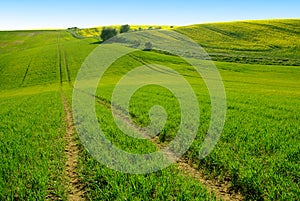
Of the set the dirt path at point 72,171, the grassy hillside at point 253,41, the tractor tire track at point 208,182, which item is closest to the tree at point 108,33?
the grassy hillside at point 253,41

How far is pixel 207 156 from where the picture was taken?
9227mm

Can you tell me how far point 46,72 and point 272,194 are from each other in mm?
61356

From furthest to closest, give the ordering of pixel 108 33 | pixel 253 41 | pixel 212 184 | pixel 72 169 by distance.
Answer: pixel 108 33
pixel 253 41
pixel 72 169
pixel 212 184

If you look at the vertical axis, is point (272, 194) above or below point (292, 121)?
above

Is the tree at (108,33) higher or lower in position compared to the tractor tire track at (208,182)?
higher

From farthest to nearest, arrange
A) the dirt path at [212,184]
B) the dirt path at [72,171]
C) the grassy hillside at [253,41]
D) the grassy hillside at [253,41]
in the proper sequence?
the grassy hillside at [253,41] < the grassy hillside at [253,41] < the dirt path at [72,171] < the dirt path at [212,184]

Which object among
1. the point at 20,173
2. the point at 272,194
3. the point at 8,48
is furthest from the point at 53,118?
the point at 8,48

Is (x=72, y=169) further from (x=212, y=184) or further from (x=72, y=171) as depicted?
(x=212, y=184)

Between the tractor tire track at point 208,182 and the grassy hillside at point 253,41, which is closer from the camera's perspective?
the tractor tire track at point 208,182

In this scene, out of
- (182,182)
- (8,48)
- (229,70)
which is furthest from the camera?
(8,48)

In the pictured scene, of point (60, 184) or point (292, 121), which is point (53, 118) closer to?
point (60, 184)

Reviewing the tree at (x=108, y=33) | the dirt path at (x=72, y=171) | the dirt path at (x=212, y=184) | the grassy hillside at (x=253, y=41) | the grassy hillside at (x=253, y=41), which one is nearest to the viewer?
the dirt path at (x=212, y=184)

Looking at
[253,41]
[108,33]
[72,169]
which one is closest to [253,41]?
[253,41]

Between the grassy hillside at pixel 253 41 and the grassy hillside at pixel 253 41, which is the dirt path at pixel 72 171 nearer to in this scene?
the grassy hillside at pixel 253 41
